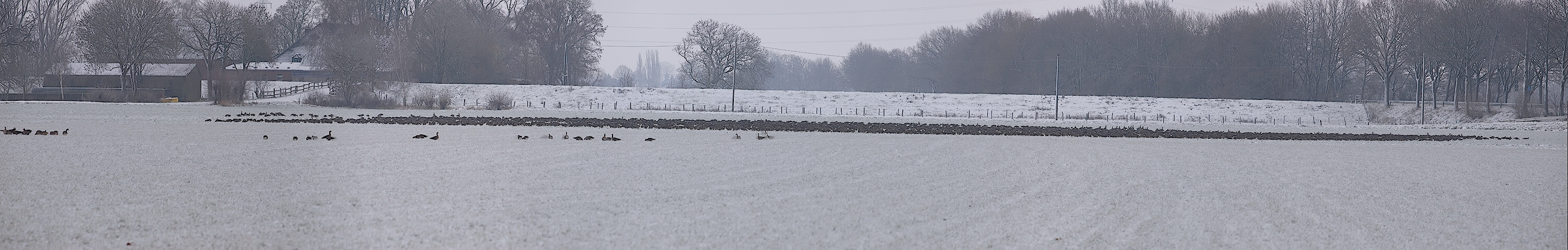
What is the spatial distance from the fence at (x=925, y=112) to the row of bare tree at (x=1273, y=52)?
7173 mm

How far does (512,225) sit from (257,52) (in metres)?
68.0

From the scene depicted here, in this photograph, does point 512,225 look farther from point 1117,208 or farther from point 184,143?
point 184,143

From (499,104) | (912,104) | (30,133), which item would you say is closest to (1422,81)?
(912,104)

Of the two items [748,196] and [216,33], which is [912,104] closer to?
[216,33]

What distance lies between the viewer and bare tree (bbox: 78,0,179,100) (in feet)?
177

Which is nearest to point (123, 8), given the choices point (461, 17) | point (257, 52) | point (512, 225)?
point (257, 52)

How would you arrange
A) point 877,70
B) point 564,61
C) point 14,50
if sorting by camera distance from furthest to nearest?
point 877,70
point 564,61
point 14,50

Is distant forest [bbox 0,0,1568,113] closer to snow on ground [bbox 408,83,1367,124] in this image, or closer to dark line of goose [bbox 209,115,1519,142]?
snow on ground [bbox 408,83,1367,124]

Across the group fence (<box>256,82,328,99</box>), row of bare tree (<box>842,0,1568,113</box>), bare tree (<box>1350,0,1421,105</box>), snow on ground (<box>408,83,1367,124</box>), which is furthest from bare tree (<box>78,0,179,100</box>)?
bare tree (<box>1350,0,1421,105</box>)

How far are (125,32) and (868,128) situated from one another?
46512 mm

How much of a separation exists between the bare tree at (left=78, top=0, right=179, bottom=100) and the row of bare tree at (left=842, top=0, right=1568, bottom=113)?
53.8m

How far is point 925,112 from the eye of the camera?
54531 mm

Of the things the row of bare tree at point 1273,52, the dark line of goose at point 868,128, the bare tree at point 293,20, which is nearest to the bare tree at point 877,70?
the row of bare tree at point 1273,52

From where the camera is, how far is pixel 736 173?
1199cm
